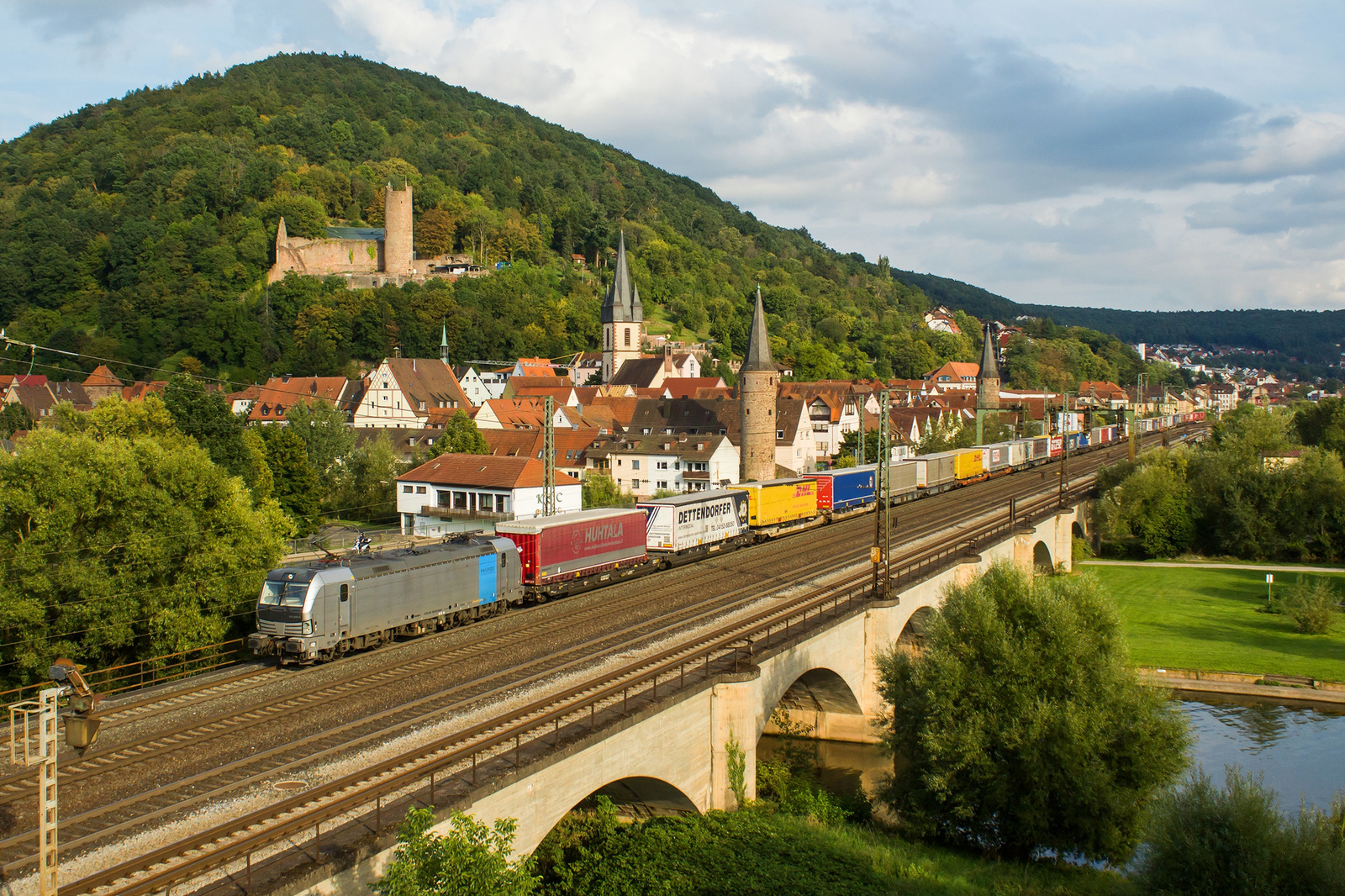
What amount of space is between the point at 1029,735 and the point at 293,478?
45815 millimetres

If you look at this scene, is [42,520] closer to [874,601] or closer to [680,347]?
[874,601]

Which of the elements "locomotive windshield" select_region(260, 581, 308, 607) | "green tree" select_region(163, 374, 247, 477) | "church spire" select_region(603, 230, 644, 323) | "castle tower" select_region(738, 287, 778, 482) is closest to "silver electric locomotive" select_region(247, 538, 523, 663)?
"locomotive windshield" select_region(260, 581, 308, 607)

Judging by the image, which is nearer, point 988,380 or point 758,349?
point 758,349

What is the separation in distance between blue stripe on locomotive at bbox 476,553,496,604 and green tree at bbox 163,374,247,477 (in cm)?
2346

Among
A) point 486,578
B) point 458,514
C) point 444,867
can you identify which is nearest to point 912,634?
point 486,578

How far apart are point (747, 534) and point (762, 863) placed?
25.3 meters

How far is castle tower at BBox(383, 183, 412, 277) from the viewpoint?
504ft

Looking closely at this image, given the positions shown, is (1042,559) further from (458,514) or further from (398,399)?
(398,399)

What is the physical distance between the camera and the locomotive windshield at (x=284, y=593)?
22297mm

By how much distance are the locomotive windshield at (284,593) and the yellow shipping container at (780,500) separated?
81.1ft

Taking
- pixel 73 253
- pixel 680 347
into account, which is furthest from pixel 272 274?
pixel 680 347

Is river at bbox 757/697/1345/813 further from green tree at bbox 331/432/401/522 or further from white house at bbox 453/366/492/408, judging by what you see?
white house at bbox 453/366/492/408

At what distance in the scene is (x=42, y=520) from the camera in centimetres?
2711

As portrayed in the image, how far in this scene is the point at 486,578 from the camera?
28453 millimetres
